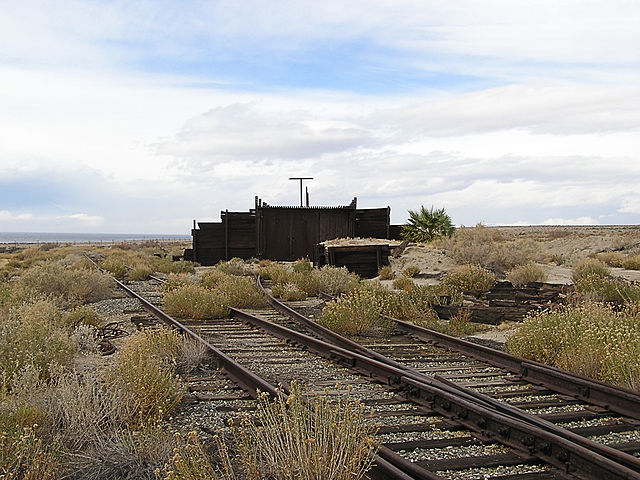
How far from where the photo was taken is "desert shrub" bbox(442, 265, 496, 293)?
59.0ft

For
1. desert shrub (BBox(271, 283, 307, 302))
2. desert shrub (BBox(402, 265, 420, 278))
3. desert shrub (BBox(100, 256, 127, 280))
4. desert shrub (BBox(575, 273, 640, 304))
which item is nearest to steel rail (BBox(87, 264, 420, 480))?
desert shrub (BBox(271, 283, 307, 302))

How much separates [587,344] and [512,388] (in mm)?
1254

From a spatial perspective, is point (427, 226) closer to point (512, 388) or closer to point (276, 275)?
point (276, 275)

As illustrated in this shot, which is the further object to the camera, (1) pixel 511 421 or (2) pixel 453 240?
(2) pixel 453 240

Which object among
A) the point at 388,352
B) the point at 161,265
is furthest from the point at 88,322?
the point at 161,265

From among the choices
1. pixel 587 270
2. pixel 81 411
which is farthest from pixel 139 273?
pixel 81 411

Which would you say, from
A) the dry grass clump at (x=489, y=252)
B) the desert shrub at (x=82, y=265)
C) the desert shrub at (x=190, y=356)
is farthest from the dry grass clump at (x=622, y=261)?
the desert shrub at (x=190, y=356)

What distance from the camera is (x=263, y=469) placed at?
4.70 meters

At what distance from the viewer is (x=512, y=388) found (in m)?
7.96

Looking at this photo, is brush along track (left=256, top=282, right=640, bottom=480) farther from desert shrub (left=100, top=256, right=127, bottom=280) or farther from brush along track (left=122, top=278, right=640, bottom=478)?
desert shrub (left=100, top=256, right=127, bottom=280)

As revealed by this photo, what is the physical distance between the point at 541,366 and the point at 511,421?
2.78m

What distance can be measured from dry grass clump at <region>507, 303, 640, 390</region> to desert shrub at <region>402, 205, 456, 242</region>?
19614mm

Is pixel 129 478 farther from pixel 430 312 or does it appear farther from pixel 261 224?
pixel 261 224

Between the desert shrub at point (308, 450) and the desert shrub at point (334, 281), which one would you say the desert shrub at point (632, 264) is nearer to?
the desert shrub at point (334, 281)
